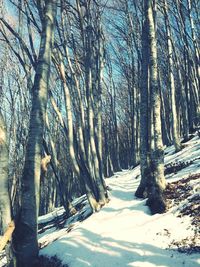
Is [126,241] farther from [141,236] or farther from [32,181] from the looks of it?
[32,181]

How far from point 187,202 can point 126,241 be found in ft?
5.01

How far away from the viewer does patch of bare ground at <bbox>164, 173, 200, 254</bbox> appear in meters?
5.34

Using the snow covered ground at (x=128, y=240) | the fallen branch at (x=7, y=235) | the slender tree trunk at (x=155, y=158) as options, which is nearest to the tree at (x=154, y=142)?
the slender tree trunk at (x=155, y=158)

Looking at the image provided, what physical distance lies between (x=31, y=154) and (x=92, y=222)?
8.66ft

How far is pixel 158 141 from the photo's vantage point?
8078mm

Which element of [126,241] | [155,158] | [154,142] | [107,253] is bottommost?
[107,253]

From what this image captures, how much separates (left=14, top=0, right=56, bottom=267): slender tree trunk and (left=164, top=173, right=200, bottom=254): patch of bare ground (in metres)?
2.41

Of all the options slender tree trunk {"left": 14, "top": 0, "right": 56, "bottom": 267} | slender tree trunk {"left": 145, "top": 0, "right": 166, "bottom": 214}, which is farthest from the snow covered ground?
slender tree trunk {"left": 14, "top": 0, "right": 56, "bottom": 267}

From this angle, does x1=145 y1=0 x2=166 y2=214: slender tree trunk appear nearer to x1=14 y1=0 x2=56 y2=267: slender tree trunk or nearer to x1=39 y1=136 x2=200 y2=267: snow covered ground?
x1=39 y1=136 x2=200 y2=267: snow covered ground

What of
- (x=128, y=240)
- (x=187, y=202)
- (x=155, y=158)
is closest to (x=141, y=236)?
(x=128, y=240)

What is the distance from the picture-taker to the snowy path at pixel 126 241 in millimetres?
5270

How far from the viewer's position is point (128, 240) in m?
6.21

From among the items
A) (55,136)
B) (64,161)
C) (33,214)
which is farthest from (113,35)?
(33,214)

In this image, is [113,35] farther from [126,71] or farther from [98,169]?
[98,169]
